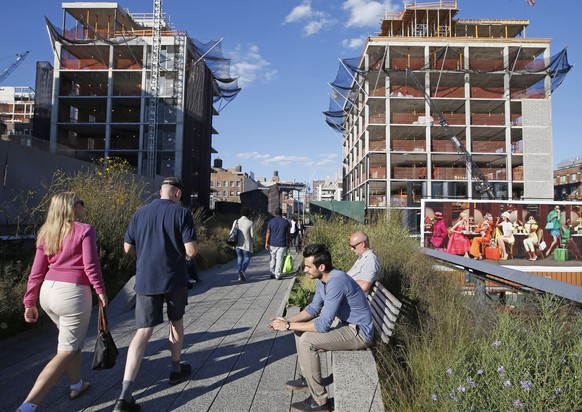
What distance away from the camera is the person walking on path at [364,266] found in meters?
4.82

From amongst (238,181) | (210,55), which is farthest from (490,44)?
(238,181)

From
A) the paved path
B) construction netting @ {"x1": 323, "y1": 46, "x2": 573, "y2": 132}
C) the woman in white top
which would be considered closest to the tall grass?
the paved path

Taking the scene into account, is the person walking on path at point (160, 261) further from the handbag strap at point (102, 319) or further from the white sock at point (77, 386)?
the white sock at point (77, 386)

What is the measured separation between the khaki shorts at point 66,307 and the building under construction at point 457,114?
37.6 metres

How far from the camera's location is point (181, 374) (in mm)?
3812

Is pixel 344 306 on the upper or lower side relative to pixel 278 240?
lower

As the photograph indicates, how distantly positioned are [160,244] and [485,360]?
251 centimetres

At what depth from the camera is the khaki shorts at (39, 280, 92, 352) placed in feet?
10.2

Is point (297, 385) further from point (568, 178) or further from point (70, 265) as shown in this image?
point (568, 178)

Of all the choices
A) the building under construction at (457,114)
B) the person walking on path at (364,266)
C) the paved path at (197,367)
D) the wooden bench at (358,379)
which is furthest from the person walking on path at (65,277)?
the building under construction at (457,114)

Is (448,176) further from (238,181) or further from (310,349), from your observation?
(238,181)

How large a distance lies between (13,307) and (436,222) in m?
14.3

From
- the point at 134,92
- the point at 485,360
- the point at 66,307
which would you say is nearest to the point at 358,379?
the point at 485,360

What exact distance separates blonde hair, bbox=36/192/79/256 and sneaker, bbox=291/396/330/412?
2.19m
